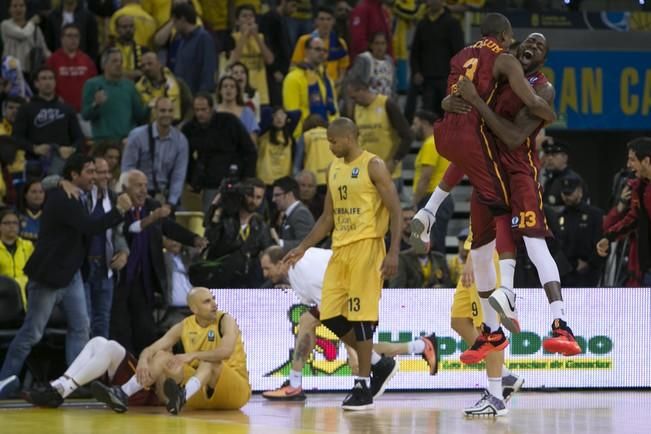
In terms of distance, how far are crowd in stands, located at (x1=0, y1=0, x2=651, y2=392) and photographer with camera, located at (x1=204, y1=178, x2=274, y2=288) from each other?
2cm

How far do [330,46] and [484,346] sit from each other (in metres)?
9.86

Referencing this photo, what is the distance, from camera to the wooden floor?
11016mm

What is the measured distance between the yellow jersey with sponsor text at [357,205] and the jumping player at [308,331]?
0.85 m

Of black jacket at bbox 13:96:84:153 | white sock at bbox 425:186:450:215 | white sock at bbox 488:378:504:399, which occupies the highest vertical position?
black jacket at bbox 13:96:84:153

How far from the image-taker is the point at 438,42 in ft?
66.7

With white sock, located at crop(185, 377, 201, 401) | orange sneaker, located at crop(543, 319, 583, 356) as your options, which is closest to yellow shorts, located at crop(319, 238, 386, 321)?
white sock, located at crop(185, 377, 201, 401)

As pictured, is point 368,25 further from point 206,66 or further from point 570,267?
point 570,267

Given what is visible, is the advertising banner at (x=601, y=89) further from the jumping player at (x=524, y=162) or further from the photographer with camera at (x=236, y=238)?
the jumping player at (x=524, y=162)

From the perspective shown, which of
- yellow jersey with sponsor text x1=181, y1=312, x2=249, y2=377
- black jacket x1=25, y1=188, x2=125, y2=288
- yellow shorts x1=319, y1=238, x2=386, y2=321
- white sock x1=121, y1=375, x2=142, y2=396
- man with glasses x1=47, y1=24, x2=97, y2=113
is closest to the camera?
yellow shorts x1=319, y1=238, x2=386, y2=321

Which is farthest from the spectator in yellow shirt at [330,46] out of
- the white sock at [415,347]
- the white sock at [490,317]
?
the white sock at [490,317]

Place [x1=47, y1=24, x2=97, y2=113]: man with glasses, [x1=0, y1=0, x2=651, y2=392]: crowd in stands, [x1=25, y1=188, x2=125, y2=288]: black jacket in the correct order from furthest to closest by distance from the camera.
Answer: [x1=47, y1=24, x2=97, y2=113]: man with glasses
[x1=0, y1=0, x2=651, y2=392]: crowd in stands
[x1=25, y1=188, x2=125, y2=288]: black jacket

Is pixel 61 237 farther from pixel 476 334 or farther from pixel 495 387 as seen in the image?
pixel 495 387

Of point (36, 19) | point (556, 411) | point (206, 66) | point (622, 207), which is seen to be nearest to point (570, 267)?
point (622, 207)

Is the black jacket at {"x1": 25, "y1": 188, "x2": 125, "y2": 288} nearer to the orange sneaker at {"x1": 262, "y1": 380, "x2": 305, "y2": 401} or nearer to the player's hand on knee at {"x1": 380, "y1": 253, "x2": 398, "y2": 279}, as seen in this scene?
the orange sneaker at {"x1": 262, "y1": 380, "x2": 305, "y2": 401}
